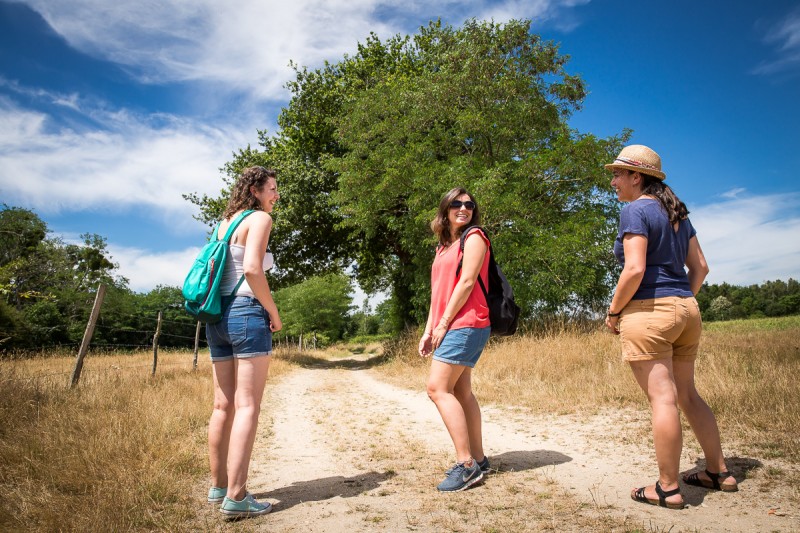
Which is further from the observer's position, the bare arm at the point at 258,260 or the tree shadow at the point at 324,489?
the tree shadow at the point at 324,489

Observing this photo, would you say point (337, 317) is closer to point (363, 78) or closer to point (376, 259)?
point (376, 259)

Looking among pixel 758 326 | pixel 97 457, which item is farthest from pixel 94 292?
pixel 758 326

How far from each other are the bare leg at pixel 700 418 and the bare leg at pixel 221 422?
298 cm

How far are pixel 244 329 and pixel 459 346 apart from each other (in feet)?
4.87

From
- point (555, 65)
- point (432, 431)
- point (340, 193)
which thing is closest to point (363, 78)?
point (340, 193)

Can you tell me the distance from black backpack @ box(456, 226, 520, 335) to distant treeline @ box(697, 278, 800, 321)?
66768 mm

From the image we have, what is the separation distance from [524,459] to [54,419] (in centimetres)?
465

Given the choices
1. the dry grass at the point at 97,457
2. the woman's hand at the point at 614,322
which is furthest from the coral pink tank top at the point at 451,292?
the dry grass at the point at 97,457

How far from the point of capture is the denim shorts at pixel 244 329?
306 cm

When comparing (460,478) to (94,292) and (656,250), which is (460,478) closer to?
(656,250)

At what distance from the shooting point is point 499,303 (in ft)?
11.8

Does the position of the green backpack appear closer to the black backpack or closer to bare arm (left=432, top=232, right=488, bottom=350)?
bare arm (left=432, top=232, right=488, bottom=350)

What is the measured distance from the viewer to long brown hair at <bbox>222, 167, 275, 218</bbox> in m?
3.35

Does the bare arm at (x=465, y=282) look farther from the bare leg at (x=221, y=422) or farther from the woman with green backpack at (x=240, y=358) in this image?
the bare leg at (x=221, y=422)
